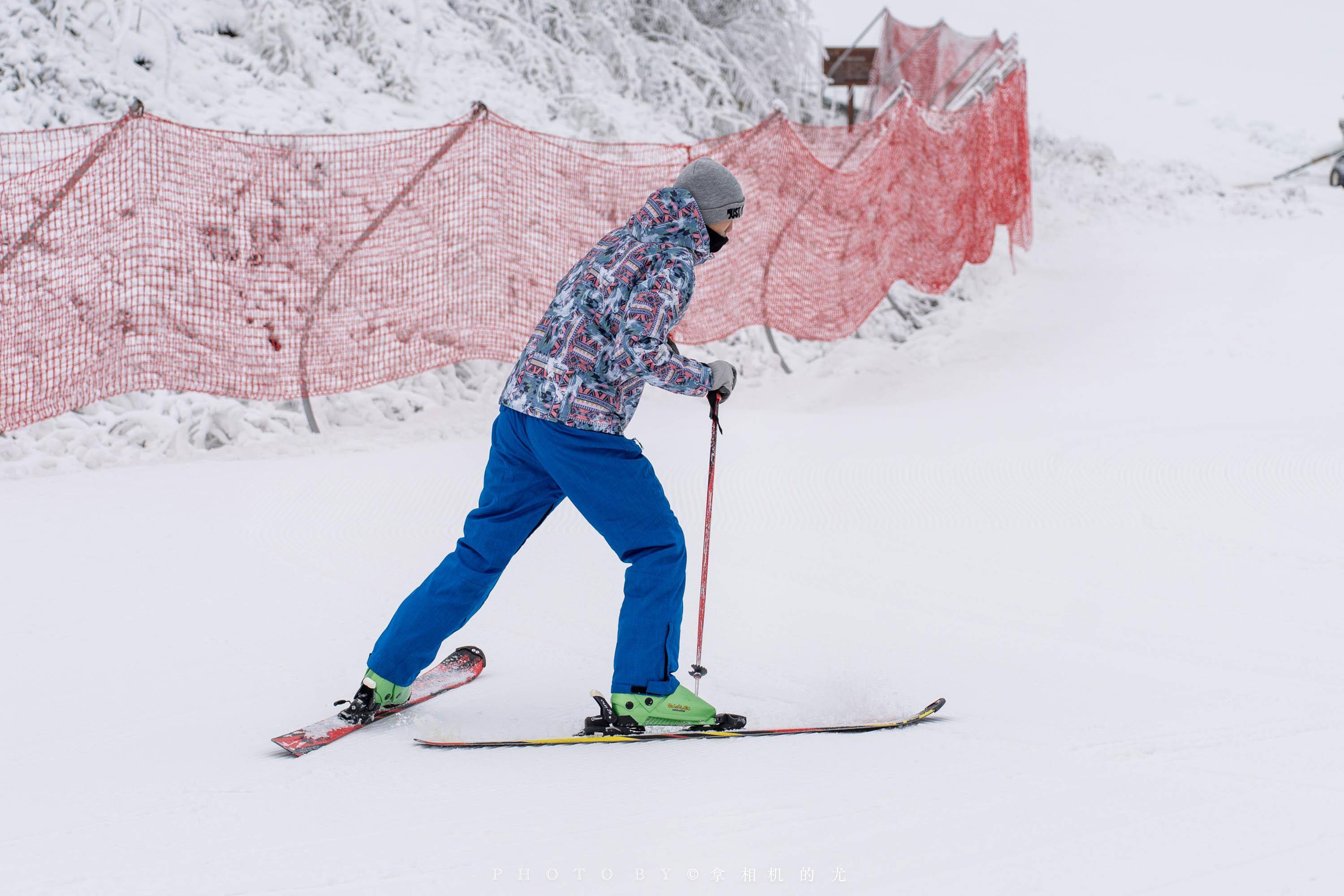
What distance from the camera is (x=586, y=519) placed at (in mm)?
2906

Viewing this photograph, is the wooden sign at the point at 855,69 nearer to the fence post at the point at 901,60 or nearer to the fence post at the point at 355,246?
the fence post at the point at 901,60

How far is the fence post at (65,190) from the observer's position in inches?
237

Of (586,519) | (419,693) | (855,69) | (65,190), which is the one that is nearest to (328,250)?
(65,190)

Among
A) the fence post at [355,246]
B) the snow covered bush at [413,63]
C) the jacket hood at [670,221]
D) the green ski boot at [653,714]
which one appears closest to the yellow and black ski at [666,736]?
the green ski boot at [653,714]

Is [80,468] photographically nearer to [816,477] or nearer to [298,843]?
[816,477]

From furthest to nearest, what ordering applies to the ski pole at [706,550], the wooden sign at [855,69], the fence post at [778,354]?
the wooden sign at [855,69]
the fence post at [778,354]
the ski pole at [706,550]

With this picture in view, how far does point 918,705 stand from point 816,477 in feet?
9.43

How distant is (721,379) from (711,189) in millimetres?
515

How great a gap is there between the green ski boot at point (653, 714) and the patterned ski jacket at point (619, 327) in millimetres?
761

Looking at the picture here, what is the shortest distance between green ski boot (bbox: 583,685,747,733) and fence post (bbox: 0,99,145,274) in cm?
501

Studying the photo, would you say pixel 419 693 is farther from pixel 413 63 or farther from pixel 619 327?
pixel 413 63

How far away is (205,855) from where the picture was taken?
2.18 meters

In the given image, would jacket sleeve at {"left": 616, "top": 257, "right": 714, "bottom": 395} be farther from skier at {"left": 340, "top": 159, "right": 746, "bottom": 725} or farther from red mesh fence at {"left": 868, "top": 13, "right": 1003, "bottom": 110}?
red mesh fence at {"left": 868, "top": 13, "right": 1003, "bottom": 110}

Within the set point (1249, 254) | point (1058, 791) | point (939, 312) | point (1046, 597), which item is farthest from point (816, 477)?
point (1249, 254)
